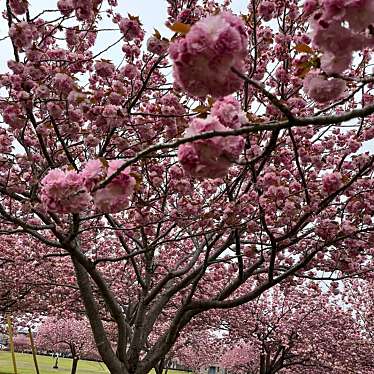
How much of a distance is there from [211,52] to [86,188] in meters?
0.97

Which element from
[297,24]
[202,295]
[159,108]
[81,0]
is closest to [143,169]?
[159,108]

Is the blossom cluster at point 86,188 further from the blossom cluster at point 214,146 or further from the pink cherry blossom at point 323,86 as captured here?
the pink cherry blossom at point 323,86

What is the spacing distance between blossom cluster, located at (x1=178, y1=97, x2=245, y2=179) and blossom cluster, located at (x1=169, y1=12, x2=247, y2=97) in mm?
175

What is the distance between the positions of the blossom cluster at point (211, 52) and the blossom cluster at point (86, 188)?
2.24 ft

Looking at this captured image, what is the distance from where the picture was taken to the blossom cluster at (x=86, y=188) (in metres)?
2.08

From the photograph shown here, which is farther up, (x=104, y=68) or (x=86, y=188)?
(x=104, y=68)

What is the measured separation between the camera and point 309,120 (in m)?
1.66

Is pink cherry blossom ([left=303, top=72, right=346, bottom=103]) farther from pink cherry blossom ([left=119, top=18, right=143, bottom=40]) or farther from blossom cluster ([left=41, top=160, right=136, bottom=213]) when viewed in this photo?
pink cherry blossom ([left=119, top=18, right=143, bottom=40])

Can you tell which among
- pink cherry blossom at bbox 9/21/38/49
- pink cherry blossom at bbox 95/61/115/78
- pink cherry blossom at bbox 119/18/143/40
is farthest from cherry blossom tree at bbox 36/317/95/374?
pink cherry blossom at bbox 9/21/38/49

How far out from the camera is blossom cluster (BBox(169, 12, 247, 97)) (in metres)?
1.35

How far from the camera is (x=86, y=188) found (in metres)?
2.10

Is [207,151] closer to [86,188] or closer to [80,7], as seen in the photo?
[86,188]

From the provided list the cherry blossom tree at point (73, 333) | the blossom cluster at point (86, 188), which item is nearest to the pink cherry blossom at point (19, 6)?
the blossom cluster at point (86, 188)

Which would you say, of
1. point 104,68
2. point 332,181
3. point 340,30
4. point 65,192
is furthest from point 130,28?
point 340,30
